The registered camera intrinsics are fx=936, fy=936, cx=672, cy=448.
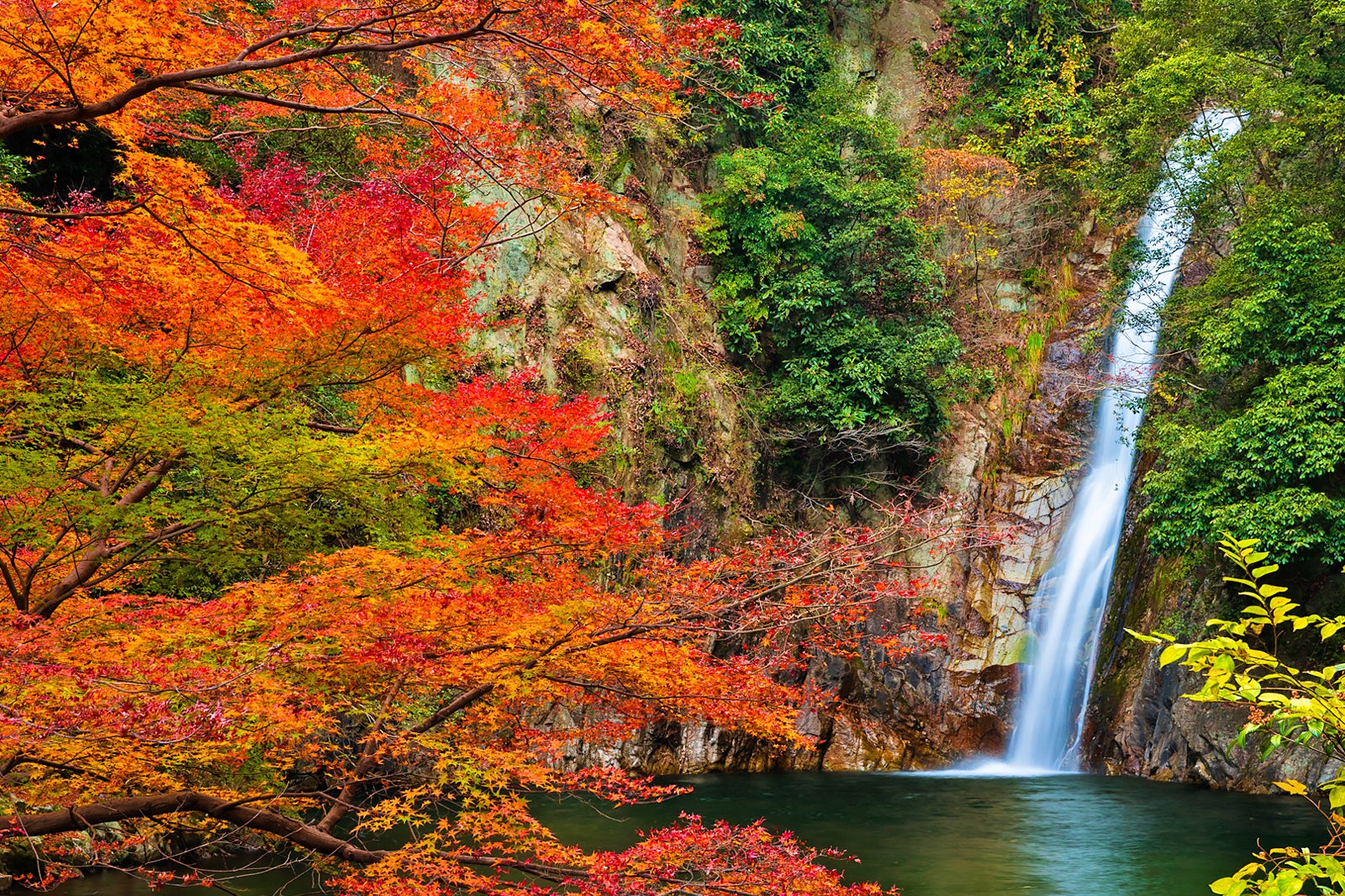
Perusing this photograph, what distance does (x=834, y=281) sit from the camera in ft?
65.3

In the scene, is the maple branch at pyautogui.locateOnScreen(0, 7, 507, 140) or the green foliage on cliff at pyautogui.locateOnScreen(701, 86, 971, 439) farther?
the green foliage on cliff at pyautogui.locateOnScreen(701, 86, 971, 439)

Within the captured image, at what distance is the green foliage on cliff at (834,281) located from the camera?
765 inches

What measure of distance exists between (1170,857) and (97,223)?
13215 millimetres

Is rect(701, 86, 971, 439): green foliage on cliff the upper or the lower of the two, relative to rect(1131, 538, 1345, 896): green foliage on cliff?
upper

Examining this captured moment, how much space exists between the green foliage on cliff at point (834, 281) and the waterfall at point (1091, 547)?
10.9 feet

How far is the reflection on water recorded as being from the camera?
10.1 m

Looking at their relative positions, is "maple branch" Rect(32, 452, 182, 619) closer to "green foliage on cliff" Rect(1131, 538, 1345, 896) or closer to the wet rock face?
"green foliage on cliff" Rect(1131, 538, 1345, 896)

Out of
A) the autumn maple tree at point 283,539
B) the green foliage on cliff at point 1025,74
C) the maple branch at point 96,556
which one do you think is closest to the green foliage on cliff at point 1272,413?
the autumn maple tree at point 283,539

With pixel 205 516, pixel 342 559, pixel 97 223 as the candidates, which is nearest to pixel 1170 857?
pixel 342 559

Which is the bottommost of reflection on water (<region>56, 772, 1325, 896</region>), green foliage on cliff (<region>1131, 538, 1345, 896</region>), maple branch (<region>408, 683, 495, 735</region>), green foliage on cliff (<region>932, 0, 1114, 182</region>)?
reflection on water (<region>56, 772, 1325, 896</region>)

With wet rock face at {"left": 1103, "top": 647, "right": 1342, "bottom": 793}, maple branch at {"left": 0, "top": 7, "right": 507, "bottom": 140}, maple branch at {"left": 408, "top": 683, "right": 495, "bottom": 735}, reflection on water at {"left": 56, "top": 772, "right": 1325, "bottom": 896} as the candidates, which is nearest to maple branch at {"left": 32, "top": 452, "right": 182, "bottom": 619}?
maple branch at {"left": 408, "top": 683, "right": 495, "bottom": 735}

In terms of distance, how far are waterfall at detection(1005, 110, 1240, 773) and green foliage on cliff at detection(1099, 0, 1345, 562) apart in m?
1.15

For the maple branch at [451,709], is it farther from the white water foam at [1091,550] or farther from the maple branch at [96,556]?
the white water foam at [1091,550]

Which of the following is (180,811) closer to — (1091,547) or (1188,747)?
(1188,747)
